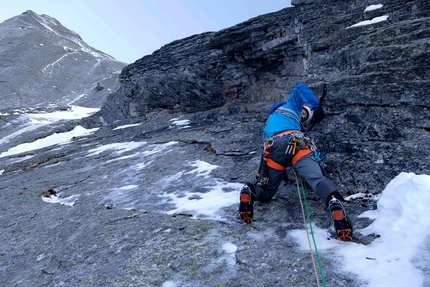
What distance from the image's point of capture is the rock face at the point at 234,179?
3529mm

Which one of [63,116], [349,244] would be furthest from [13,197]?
[63,116]

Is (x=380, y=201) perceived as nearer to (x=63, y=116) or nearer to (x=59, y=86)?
(x=63, y=116)

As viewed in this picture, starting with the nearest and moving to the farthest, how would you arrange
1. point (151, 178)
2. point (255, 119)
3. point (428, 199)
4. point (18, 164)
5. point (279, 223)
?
1. point (428, 199)
2. point (279, 223)
3. point (151, 178)
4. point (255, 119)
5. point (18, 164)

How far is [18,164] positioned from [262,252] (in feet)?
42.2

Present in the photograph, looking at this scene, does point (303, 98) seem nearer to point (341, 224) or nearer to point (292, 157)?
point (292, 157)

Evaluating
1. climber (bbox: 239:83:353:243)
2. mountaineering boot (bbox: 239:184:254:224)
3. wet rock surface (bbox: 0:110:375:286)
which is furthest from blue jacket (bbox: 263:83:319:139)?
mountaineering boot (bbox: 239:184:254:224)

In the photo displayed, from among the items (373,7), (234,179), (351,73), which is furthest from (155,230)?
(373,7)

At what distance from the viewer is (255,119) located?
33.4 feet

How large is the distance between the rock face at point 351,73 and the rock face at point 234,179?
0.03 m

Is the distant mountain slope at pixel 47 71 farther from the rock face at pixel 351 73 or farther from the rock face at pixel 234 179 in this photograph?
the rock face at pixel 234 179

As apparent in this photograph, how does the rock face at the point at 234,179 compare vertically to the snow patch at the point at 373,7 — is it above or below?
below

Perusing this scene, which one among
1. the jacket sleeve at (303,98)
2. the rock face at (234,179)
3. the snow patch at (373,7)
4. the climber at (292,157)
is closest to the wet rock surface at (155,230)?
the rock face at (234,179)

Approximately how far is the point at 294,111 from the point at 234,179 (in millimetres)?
1784

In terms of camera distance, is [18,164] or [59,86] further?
Answer: [59,86]
